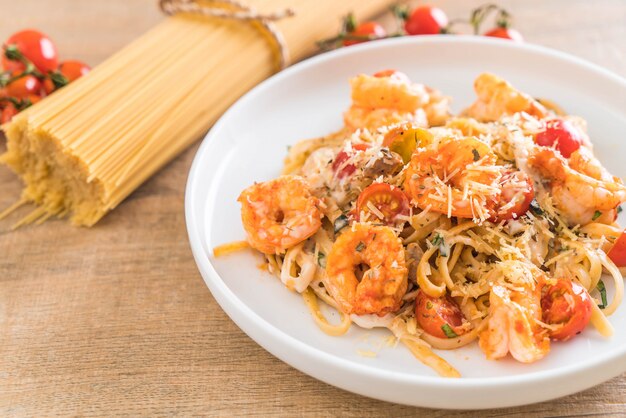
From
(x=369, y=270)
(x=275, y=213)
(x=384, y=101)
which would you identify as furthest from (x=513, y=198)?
(x=275, y=213)

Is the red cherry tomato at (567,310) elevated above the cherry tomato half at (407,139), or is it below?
below

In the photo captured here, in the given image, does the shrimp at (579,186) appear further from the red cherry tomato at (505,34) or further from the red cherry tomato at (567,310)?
the red cherry tomato at (505,34)

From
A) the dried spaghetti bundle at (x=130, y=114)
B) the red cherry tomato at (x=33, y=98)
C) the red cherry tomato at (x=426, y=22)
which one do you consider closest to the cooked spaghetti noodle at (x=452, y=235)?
the dried spaghetti bundle at (x=130, y=114)

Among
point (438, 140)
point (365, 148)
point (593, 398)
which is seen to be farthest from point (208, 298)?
point (593, 398)

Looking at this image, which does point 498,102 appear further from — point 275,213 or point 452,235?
point 275,213

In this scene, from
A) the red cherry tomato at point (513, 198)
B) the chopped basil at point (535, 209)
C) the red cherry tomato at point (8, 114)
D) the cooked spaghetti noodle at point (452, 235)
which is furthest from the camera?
the red cherry tomato at point (8, 114)

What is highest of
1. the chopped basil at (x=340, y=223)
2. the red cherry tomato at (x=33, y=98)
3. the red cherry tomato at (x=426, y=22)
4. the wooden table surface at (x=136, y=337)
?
the red cherry tomato at (x=426, y=22)

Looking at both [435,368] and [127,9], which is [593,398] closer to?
[435,368]
